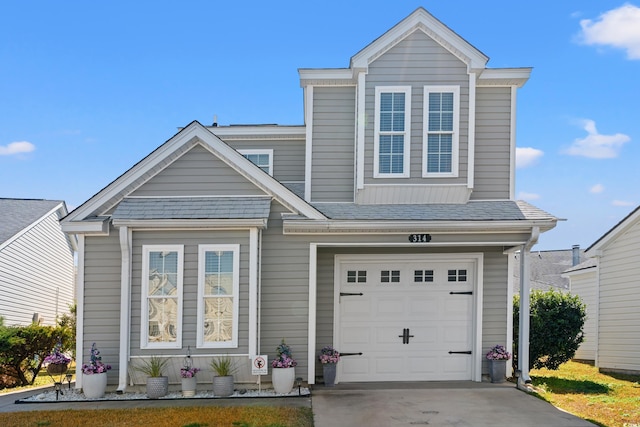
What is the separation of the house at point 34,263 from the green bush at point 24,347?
442cm

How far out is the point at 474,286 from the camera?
12.4 metres

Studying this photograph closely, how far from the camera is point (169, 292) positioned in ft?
36.4

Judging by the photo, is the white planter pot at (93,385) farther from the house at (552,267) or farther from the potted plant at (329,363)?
the house at (552,267)

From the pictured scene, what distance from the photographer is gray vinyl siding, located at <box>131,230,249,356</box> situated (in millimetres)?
10992

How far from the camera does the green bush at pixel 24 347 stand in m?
14.5

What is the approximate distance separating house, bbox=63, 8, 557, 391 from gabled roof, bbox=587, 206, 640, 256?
5117mm

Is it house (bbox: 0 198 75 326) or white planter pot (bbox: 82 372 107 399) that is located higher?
house (bbox: 0 198 75 326)

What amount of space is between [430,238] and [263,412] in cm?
454

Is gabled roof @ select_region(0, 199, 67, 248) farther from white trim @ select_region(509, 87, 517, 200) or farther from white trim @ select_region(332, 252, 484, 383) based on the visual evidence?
white trim @ select_region(509, 87, 517, 200)

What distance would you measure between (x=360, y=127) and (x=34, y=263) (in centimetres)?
1499

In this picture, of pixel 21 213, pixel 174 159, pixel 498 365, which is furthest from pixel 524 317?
pixel 21 213

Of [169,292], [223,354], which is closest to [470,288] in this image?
[223,354]

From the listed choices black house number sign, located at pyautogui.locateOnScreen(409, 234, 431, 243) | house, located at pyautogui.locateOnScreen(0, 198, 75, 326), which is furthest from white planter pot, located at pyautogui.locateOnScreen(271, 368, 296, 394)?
house, located at pyautogui.locateOnScreen(0, 198, 75, 326)

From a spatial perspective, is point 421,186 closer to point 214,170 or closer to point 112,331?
point 214,170
